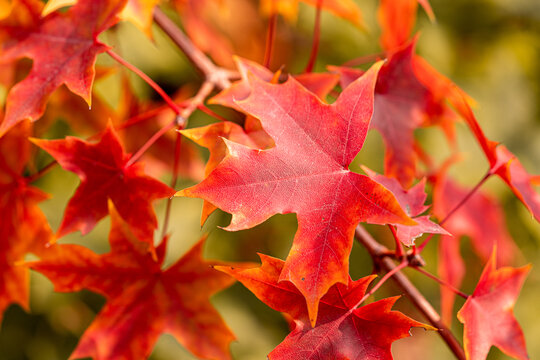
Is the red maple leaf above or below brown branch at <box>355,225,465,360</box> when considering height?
above

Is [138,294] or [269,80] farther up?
[269,80]

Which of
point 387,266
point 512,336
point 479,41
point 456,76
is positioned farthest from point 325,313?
point 479,41

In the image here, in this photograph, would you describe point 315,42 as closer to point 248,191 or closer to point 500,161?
point 500,161

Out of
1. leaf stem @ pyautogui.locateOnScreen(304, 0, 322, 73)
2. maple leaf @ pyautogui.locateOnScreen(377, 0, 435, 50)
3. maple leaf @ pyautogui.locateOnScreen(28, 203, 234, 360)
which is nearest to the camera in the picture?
maple leaf @ pyautogui.locateOnScreen(28, 203, 234, 360)

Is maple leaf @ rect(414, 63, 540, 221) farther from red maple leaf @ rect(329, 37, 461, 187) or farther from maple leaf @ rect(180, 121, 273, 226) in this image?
maple leaf @ rect(180, 121, 273, 226)

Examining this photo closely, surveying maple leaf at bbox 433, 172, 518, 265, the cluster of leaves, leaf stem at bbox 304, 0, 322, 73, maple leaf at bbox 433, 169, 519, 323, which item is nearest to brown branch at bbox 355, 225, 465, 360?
the cluster of leaves

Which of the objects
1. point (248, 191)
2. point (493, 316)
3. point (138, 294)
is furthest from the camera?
point (138, 294)

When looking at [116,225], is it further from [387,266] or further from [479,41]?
[479,41]

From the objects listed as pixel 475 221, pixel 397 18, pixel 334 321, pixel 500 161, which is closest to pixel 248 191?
pixel 334 321
